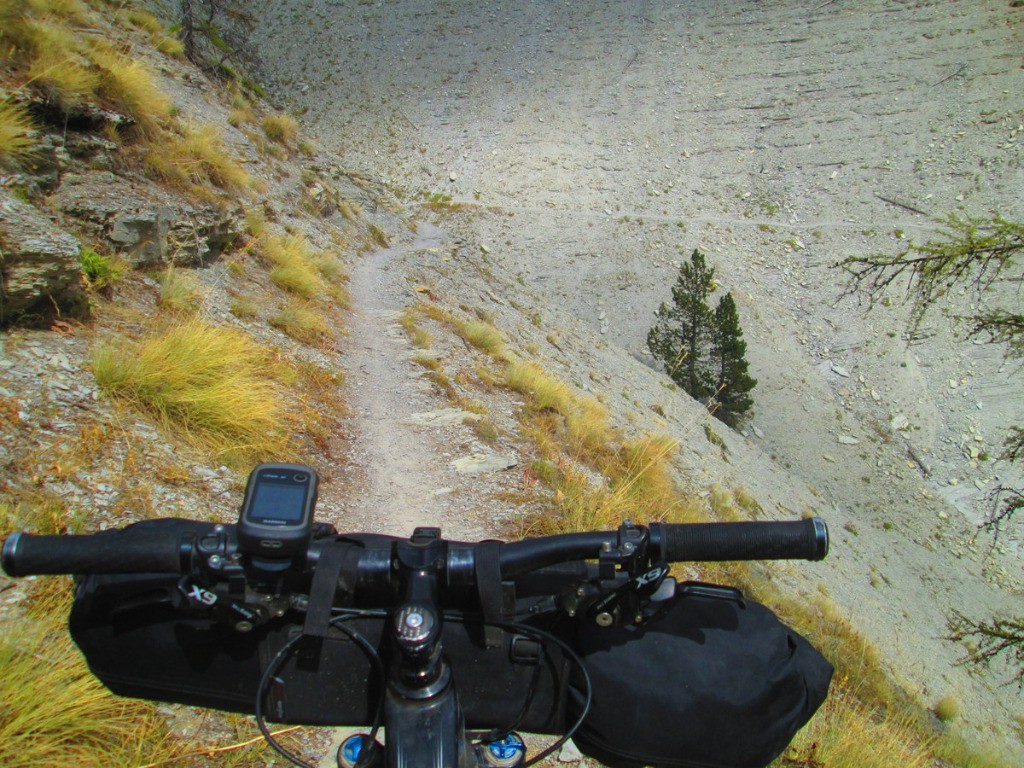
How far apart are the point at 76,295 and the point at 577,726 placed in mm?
5671

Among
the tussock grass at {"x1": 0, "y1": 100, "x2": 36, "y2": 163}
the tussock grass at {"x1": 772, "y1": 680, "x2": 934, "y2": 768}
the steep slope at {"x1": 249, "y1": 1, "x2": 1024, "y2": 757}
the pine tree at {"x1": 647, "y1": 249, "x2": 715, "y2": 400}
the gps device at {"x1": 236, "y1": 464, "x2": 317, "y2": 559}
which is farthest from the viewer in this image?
the pine tree at {"x1": 647, "y1": 249, "x2": 715, "y2": 400}

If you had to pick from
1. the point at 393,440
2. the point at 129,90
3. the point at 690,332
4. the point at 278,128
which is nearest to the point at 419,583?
the point at 393,440

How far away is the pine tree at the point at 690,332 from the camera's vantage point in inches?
1048

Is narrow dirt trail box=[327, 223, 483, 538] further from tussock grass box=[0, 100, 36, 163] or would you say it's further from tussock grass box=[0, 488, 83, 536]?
tussock grass box=[0, 100, 36, 163]

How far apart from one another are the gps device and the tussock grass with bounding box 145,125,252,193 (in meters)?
9.45

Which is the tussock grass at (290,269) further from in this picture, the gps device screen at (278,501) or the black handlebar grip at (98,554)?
the gps device screen at (278,501)

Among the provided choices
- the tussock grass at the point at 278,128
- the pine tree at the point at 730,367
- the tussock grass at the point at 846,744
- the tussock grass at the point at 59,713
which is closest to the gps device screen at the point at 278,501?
the tussock grass at the point at 59,713

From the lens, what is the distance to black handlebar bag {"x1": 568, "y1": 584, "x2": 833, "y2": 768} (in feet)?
5.07

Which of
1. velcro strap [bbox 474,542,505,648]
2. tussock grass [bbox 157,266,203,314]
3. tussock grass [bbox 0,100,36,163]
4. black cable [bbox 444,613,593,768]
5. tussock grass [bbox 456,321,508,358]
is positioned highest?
velcro strap [bbox 474,542,505,648]

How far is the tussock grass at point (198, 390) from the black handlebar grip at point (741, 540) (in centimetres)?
441

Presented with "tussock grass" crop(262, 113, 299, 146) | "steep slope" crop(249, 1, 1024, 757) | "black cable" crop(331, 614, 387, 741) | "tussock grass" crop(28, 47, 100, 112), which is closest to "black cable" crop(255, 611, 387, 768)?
"black cable" crop(331, 614, 387, 741)

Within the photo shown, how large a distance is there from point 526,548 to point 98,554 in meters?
0.88

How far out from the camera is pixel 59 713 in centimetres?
263

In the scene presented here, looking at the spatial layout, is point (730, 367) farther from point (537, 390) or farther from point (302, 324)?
point (302, 324)
